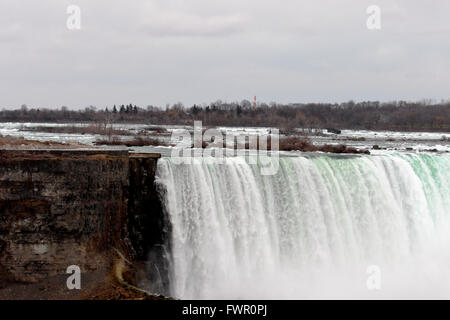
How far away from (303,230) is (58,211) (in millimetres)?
9189

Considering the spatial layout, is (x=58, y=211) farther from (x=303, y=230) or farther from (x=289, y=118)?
(x=289, y=118)

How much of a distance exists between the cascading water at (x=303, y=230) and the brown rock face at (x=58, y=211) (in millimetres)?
2132

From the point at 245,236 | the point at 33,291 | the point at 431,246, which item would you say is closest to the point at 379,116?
the point at 431,246

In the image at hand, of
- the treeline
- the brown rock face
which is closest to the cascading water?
the brown rock face

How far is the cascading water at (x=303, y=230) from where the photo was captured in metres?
18.2

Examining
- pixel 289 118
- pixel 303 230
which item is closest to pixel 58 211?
pixel 303 230

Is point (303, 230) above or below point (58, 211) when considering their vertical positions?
below

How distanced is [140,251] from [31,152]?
4.67 metres

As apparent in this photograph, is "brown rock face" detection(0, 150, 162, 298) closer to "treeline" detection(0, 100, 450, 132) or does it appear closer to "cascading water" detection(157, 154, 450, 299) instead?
"cascading water" detection(157, 154, 450, 299)

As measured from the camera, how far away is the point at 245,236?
1909cm

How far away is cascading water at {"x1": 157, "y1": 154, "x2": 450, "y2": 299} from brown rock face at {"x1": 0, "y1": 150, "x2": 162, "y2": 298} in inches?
83.9

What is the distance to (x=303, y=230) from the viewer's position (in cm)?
2033
